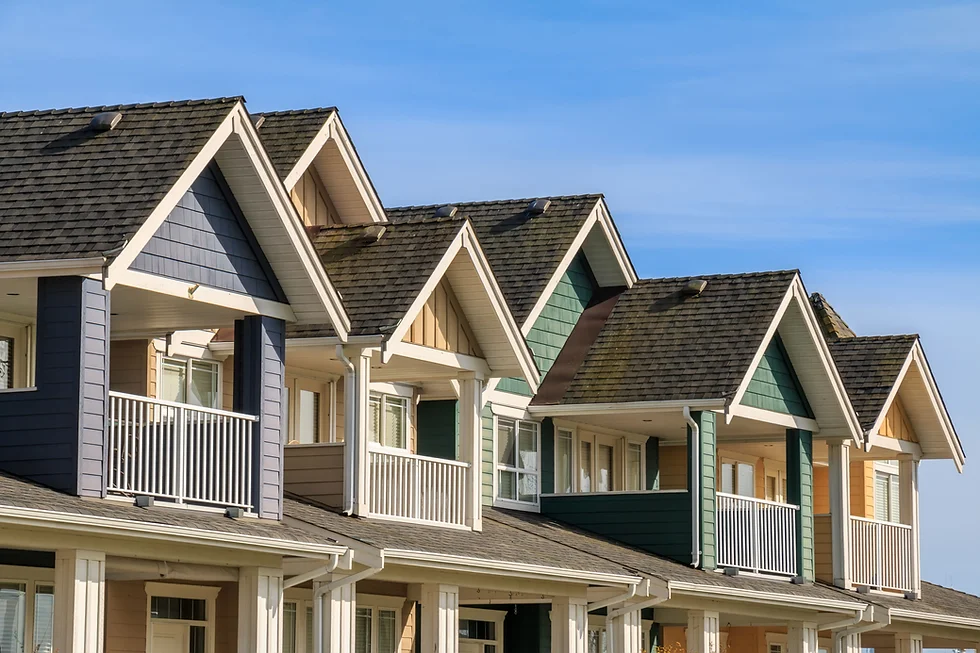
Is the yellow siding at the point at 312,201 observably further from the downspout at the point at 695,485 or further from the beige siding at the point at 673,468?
the beige siding at the point at 673,468

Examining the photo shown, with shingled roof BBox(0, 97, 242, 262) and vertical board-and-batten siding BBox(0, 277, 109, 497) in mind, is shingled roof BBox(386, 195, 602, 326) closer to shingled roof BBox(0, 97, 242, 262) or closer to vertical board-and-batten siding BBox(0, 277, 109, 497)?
shingled roof BBox(0, 97, 242, 262)

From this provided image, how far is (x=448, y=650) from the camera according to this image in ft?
75.4

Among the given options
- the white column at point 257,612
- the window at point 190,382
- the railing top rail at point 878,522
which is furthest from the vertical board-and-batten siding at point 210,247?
the railing top rail at point 878,522

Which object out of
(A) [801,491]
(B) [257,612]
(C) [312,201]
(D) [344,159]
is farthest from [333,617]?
(A) [801,491]

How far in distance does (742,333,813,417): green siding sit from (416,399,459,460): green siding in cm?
491

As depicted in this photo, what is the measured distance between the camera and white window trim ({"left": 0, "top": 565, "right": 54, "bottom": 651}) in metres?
20.3

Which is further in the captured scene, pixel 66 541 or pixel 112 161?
pixel 112 161

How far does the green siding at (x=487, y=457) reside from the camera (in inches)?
1127

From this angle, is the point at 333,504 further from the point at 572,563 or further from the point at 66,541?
the point at 66,541

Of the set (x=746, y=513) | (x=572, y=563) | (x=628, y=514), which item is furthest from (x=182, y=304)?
(x=746, y=513)

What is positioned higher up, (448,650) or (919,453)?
(919,453)

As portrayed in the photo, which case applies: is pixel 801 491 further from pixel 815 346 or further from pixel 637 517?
pixel 637 517

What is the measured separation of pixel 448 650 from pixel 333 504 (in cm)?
235

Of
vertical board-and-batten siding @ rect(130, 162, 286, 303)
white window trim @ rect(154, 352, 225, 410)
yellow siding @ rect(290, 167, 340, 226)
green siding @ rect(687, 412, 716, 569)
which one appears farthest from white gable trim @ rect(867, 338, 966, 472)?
vertical board-and-batten siding @ rect(130, 162, 286, 303)
